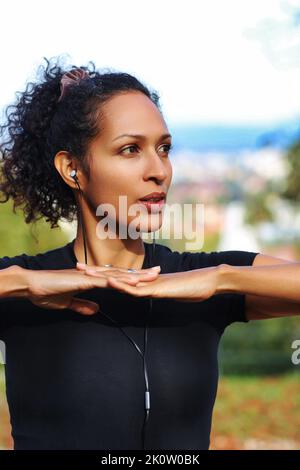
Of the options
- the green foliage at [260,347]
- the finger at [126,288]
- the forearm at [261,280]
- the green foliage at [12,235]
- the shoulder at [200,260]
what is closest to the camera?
the finger at [126,288]

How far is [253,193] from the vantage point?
11805 mm

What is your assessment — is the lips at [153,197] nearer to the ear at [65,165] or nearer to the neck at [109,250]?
the neck at [109,250]

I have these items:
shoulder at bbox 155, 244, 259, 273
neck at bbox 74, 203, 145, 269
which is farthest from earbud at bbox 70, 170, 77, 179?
shoulder at bbox 155, 244, 259, 273

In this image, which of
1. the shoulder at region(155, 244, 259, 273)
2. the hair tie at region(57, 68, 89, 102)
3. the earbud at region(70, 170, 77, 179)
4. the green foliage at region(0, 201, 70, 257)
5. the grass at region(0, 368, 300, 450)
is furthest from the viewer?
the green foliage at region(0, 201, 70, 257)

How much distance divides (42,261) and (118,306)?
271 millimetres

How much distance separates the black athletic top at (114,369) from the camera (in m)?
2.15

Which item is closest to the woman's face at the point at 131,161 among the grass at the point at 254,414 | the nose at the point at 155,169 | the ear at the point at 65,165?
the nose at the point at 155,169

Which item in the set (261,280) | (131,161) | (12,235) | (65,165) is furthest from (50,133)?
(12,235)

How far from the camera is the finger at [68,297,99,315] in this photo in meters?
2.24

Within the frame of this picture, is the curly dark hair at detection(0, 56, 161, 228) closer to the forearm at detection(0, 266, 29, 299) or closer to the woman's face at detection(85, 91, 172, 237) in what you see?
the woman's face at detection(85, 91, 172, 237)

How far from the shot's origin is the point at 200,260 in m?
2.37

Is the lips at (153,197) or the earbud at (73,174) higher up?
the earbud at (73,174)

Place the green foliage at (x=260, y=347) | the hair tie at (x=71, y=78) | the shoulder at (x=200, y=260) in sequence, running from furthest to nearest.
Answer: the green foliage at (x=260, y=347), the hair tie at (x=71, y=78), the shoulder at (x=200, y=260)
